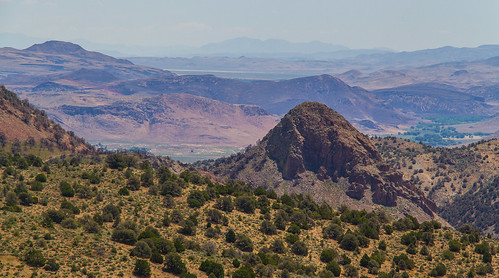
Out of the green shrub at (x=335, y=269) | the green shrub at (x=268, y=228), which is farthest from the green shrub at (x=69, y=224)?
the green shrub at (x=335, y=269)

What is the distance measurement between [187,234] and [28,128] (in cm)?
12417

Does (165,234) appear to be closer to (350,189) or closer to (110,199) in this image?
(110,199)

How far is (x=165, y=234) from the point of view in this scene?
2788 inches

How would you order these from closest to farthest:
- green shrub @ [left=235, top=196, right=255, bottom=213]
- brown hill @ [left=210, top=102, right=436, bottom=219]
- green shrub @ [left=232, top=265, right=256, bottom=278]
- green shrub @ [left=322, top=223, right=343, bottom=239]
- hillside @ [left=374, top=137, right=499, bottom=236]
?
green shrub @ [left=232, top=265, right=256, bottom=278], green shrub @ [left=322, top=223, right=343, bottom=239], green shrub @ [left=235, top=196, right=255, bottom=213], brown hill @ [left=210, top=102, right=436, bottom=219], hillside @ [left=374, top=137, right=499, bottom=236]

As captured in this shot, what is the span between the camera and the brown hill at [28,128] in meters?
173

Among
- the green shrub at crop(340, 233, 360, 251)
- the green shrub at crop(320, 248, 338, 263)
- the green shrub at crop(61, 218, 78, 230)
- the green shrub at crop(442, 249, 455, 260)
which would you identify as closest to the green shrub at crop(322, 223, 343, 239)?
the green shrub at crop(340, 233, 360, 251)

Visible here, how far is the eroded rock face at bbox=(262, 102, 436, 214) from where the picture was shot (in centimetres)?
15012

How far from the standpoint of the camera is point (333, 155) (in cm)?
16188

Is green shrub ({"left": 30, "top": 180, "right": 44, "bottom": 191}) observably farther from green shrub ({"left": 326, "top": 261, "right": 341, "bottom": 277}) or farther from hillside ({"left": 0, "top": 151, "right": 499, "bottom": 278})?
green shrub ({"left": 326, "top": 261, "right": 341, "bottom": 277})

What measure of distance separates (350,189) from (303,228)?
71020 mm

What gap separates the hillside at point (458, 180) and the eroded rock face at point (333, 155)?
18.7m

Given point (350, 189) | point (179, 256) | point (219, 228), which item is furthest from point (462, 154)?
point (179, 256)

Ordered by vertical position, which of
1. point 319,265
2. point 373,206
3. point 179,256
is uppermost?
point 179,256

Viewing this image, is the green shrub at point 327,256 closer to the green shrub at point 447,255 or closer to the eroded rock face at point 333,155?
the green shrub at point 447,255
